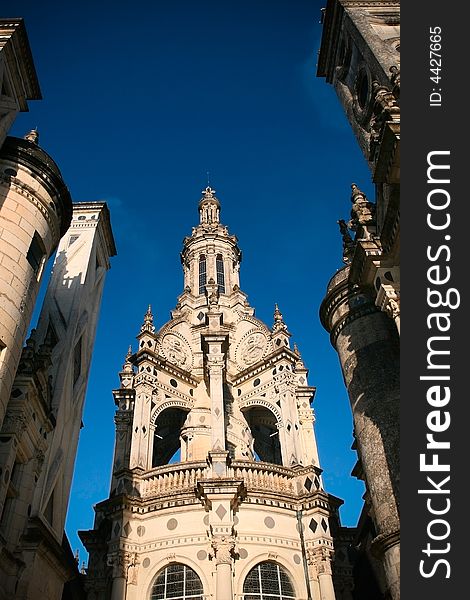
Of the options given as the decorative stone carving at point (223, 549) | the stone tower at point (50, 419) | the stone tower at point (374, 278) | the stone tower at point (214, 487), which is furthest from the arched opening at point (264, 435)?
the stone tower at point (374, 278)

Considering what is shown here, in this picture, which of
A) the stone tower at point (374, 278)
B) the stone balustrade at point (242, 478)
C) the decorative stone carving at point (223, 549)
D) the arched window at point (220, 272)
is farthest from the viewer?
the arched window at point (220, 272)

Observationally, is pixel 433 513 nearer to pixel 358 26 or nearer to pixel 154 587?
pixel 358 26

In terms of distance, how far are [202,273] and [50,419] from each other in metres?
23.1

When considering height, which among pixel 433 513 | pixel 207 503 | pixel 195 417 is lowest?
pixel 433 513

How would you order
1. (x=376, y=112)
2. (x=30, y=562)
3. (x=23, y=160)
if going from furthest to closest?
(x=23, y=160), (x=30, y=562), (x=376, y=112)

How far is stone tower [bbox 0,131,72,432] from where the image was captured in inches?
509

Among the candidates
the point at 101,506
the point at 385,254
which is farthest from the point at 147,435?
the point at 385,254

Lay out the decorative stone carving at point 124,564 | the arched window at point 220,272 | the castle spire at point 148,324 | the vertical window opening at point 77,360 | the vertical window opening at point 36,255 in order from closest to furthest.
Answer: the vertical window opening at point 36,255 → the decorative stone carving at point 124,564 → the vertical window opening at point 77,360 → the castle spire at point 148,324 → the arched window at point 220,272

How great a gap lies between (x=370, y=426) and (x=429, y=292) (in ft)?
21.0

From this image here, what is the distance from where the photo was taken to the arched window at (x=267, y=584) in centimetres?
1988

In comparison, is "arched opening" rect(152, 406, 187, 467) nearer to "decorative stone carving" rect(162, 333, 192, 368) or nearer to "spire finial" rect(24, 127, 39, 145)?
"decorative stone carving" rect(162, 333, 192, 368)

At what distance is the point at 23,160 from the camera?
1516cm

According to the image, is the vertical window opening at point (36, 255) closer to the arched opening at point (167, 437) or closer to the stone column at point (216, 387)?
the stone column at point (216, 387)

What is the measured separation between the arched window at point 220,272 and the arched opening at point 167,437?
9.92 meters
